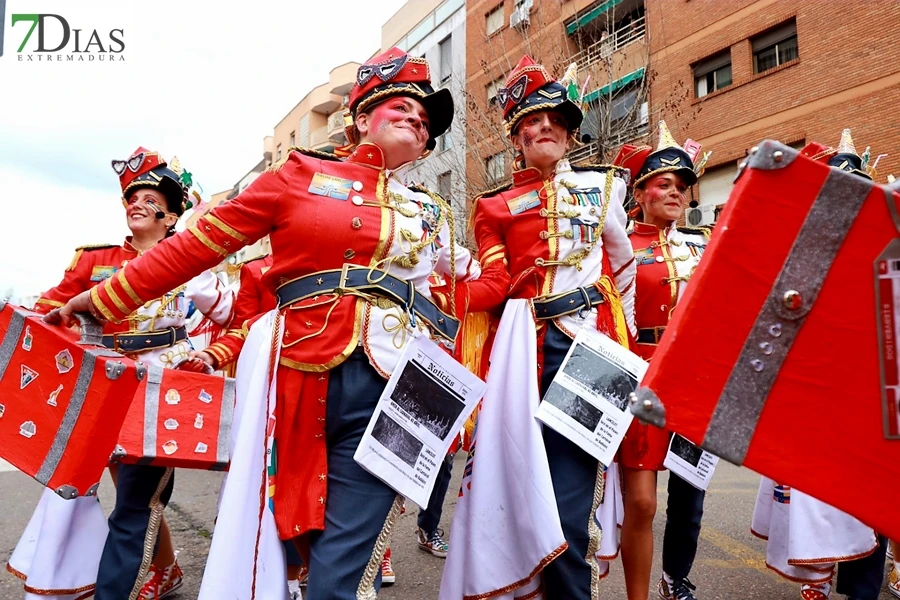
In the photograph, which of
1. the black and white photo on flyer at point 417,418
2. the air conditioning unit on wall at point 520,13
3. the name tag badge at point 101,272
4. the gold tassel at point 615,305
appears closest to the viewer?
the black and white photo on flyer at point 417,418

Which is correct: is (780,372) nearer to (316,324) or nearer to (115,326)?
(316,324)

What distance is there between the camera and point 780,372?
4.42ft

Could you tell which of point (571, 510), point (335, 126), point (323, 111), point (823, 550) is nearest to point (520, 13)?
point (823, 550)

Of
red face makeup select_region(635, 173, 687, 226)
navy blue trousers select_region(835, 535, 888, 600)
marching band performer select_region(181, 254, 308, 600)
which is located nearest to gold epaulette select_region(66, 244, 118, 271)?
marching band performer select_region(181, 254, 308, 600)

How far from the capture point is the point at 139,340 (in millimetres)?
3594

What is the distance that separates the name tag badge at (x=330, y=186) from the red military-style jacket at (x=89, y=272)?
5.79 feet

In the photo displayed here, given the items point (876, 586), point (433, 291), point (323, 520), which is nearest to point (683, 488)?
point (876, 586)

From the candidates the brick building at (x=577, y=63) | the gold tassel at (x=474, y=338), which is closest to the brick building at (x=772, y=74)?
the brick building at (x=577, y=63)

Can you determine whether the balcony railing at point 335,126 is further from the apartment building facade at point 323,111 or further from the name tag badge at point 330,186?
the name tag badge at point 330,186

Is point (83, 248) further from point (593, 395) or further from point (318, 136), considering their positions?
point (318, 136)

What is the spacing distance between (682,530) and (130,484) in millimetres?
2836

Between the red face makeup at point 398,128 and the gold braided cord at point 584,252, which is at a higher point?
the red face makeup at point 398,128

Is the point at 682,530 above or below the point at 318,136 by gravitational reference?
below

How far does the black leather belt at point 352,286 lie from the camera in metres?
2.28
